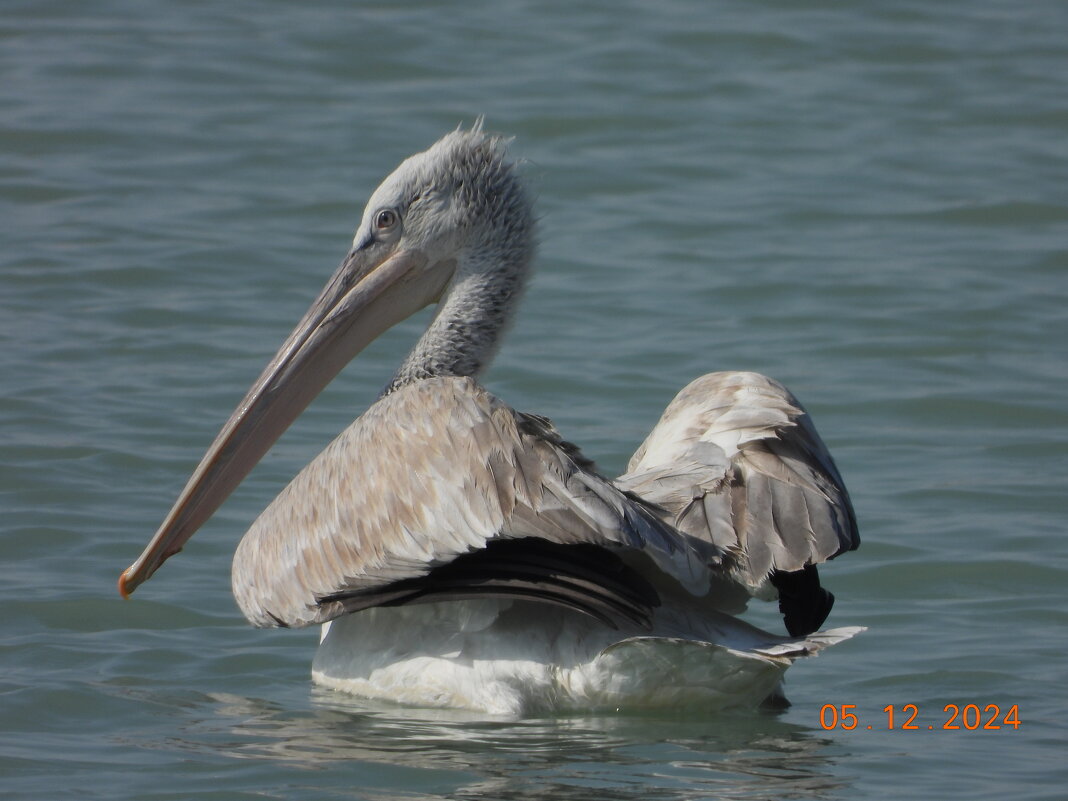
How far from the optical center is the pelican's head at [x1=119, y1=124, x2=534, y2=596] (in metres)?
5.96

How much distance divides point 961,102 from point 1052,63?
1.04 m

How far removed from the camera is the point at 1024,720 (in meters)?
5.21

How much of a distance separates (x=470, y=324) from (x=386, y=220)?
441mm

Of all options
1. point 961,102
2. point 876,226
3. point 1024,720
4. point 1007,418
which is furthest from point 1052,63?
point 1024,720

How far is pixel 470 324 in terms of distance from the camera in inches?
234

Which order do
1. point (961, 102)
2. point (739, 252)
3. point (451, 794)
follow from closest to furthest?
point (451, 794) → point (739, 252) → point (961, 102)

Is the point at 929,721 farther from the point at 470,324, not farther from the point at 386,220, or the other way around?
the point at 386,220

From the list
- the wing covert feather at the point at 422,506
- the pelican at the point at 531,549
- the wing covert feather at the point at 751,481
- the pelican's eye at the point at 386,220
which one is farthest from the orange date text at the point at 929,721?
the pelican's eye at the point at 386,220

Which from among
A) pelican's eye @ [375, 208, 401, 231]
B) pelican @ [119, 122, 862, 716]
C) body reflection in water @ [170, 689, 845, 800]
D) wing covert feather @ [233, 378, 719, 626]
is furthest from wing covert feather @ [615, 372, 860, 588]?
pelican's eye @ [375, 208, 401, 231]

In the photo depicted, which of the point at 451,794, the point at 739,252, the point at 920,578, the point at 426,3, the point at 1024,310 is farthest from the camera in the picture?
the point at 426,3

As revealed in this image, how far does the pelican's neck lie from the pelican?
0.47 meters

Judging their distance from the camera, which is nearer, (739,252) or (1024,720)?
(1024,720)

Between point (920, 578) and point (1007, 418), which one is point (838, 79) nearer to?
point (1007, 418)

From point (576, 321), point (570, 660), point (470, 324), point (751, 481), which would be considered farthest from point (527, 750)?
point (576, 321)
